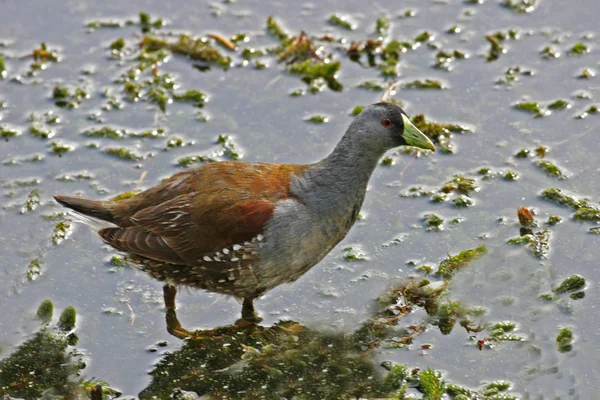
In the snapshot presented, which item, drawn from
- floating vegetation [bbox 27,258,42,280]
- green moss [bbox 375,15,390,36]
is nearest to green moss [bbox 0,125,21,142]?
floating vegetation [bbox 27,258,42,280]

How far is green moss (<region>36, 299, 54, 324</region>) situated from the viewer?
271 inches

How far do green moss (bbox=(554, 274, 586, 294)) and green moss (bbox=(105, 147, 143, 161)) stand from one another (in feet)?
12.2

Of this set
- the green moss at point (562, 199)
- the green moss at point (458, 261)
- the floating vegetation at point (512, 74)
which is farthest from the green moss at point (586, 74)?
the green moss at point (458, 261)

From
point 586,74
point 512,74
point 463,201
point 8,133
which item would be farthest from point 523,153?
point 8,133

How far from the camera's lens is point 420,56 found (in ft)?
31.8

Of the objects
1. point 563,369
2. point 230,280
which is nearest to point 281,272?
point 230,280

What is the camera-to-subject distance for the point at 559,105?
889 cm

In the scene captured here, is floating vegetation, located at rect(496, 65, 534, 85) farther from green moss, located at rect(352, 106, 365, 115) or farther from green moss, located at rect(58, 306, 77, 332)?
green moss, located at rect(58, 306, 77, 332)

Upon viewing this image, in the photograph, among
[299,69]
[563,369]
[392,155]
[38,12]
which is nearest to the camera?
[563,369]

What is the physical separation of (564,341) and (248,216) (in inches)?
86.7

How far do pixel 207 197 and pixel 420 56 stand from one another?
3627 millimetres

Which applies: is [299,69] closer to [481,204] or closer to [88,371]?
[481,204]

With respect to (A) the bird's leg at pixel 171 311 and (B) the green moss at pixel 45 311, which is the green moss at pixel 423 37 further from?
(B) the green moss at pixel 45 311

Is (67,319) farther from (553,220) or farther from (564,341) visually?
(553,220)
